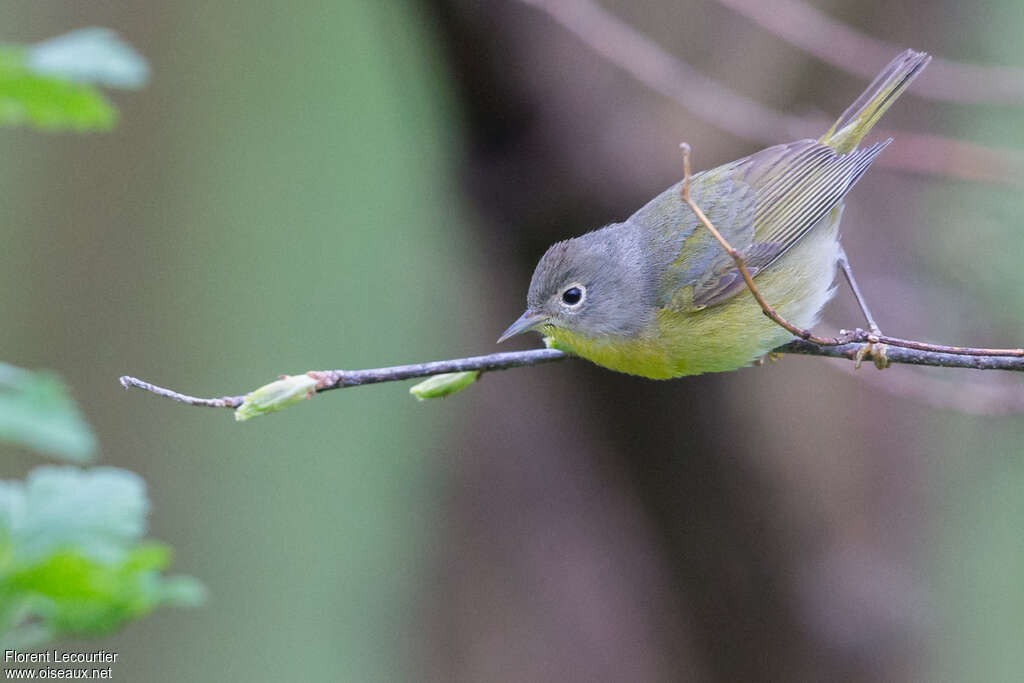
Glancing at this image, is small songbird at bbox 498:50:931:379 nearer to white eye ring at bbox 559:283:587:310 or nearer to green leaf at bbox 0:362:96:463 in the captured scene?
white eye ring at bbox 559:283:587:310

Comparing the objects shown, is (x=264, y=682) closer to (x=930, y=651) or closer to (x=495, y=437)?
(x=495, y=437)

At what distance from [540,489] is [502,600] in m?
0.69

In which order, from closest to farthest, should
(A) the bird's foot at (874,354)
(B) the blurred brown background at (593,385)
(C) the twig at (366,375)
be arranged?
1. (C) the twig at (366,375)
2. (A) the bird's foot at (874,354)
3. (B) the blurred brown background at (593,385)

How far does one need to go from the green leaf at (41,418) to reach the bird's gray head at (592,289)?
209 centimetres

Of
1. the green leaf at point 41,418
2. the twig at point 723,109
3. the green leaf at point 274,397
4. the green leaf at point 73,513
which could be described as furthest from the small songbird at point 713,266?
the green leaf at point 41,418

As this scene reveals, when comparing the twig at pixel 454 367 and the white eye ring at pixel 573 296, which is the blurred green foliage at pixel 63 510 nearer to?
the twig at pixel 454 367

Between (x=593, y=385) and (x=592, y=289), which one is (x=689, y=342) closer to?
(x=592, y=289)

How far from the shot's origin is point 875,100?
4102mm

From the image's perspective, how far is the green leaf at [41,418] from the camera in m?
1.32

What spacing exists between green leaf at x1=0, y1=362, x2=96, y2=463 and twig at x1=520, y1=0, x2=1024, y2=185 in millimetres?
3416

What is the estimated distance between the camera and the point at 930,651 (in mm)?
5395

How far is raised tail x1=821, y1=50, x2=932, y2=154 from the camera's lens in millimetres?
4004

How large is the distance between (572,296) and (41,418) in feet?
8.11

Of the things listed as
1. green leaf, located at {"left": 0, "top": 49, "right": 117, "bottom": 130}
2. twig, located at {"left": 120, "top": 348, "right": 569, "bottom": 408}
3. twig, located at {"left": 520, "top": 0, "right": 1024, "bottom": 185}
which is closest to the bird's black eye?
twig, located at {"left": 120, "top": 348, "right": 569, "bottom": 408}
